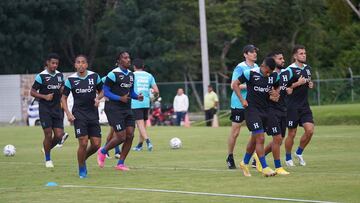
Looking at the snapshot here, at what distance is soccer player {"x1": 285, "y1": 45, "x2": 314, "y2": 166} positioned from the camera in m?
17.8

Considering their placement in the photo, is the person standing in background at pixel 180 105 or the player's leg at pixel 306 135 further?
the person standing in background at pixel 180 105

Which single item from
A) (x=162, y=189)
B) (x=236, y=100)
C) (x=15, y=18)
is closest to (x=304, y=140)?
(x=236, y=100)

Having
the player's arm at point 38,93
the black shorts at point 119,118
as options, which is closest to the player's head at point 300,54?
the black shorts at point 119,118

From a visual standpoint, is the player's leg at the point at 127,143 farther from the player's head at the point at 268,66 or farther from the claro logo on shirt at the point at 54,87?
the player's head at the point at 268,66

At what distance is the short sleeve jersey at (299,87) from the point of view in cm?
1777

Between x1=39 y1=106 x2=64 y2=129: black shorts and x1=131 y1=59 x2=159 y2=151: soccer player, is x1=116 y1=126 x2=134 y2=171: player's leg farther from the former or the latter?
x1=131 y1=59 x2=159 y2=151: soccer player

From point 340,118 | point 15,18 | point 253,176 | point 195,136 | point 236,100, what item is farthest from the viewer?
point 15,18

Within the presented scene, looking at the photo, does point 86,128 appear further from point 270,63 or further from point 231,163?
point 270,63

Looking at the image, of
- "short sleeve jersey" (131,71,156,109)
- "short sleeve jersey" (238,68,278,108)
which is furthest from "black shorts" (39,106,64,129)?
"short sleeve jersey" (238,68,278,108)

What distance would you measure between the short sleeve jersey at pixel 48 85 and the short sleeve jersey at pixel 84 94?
2799mm

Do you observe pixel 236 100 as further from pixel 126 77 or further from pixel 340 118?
pixel 340 118

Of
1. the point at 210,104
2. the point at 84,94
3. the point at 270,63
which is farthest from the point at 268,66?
the point at 210,104

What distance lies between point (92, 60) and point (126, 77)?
46.4 m

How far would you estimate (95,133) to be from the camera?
16344mm
